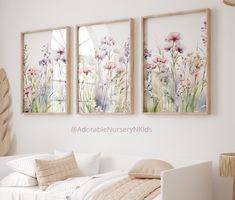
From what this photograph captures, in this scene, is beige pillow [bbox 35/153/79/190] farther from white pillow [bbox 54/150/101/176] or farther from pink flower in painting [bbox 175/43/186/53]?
pink flower in painting [bbox 175/43/186/53]

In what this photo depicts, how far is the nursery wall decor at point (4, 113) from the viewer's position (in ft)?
15.2

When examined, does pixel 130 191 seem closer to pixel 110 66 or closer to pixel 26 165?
pixel 26 165

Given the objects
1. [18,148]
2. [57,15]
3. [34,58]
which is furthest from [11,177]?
[57,15]

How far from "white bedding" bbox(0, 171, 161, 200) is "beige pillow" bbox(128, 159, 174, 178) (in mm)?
167

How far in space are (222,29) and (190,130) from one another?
0.83 metres

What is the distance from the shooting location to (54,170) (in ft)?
12.1

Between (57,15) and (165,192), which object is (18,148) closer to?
(57,15)

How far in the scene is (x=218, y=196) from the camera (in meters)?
3.57

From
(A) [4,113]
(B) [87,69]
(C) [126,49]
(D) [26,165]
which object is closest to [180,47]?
(C) [126,49]

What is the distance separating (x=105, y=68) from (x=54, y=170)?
1025mm

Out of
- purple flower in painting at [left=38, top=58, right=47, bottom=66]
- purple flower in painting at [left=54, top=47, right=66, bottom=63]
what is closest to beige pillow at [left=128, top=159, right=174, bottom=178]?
purple flower in painting at [left=54, top=47, right=66, bottom=63]

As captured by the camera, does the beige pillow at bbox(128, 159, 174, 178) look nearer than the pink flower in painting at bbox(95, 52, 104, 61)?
Yes

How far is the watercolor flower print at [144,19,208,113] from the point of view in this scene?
3664 millimetres

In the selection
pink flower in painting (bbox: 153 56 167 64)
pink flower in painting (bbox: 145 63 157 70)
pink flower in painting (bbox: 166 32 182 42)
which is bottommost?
pink flower in painting (bbox: 145 63 157 70)
